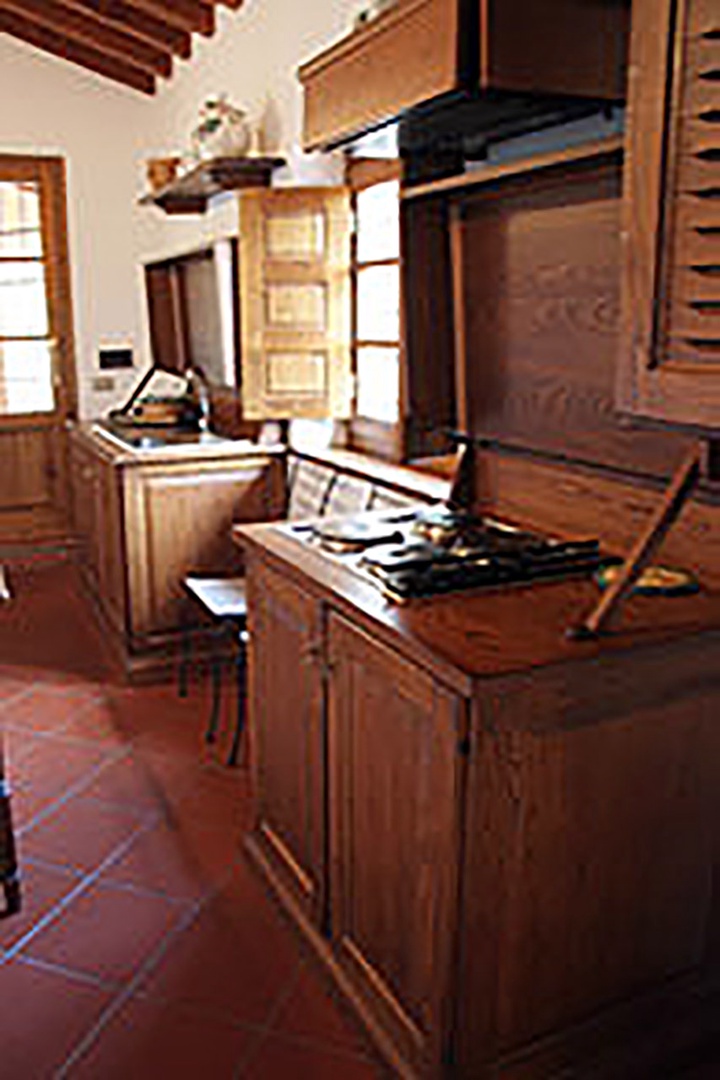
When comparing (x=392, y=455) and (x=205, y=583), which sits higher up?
(x=392, y=455)

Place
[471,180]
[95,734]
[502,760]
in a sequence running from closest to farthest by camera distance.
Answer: [502,760], [471,180], [95,734]

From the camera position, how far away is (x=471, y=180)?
6.16 ft

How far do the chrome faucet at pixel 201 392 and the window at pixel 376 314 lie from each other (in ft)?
3.26

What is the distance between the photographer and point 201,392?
4.35 m

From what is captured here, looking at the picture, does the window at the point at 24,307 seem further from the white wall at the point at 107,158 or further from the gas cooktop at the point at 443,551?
the gas cooktop at the point at 443,551

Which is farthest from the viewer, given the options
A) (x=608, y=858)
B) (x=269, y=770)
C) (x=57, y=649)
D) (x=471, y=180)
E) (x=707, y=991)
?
(x=57, y=649)

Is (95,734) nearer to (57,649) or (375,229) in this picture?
(57,649)

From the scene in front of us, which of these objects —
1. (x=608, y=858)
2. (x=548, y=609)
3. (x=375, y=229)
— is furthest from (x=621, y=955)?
(x=375, y=229)

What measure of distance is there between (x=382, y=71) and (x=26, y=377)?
4.03 meters

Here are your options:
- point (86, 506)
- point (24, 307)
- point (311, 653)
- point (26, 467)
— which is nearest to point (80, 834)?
point (311, 653)

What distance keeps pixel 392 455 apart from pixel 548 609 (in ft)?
5.69

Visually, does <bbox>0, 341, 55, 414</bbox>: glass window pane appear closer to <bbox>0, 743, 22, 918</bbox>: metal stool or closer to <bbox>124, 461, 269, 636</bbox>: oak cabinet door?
<bbox>124, 461, 269, 636</bbox>: oak cabinet door

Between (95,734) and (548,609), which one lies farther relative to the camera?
(95,734)

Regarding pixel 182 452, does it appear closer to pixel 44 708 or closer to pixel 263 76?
pixel 44 708
